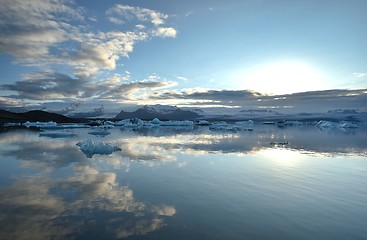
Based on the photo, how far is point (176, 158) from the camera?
15539 millimetres

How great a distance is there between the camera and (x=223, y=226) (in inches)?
227

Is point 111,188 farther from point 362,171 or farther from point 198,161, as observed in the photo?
point 362,171

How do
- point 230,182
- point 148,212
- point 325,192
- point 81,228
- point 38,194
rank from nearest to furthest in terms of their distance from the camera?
point 81,228 → point 148,212 → point 38,194 → point 325,192 → point 230,182

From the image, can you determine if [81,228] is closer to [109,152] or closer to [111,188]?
[111,188]

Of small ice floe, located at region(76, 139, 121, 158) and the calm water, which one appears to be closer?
the calm water

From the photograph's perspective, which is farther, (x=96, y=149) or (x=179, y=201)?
(x=96, y=149)

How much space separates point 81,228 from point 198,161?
949cm

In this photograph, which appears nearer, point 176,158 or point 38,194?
point 38,194

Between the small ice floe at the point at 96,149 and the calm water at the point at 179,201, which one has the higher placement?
the small ice floe at the point at 96,149

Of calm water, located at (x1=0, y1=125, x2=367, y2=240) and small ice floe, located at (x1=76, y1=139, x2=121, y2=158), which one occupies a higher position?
small ice floe, located at (x1=76, y1=139, x2=121, y2=158)

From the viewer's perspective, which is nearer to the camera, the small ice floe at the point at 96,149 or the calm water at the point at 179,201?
the calm water at the point at 179,201

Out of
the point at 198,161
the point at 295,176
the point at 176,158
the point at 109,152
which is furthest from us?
the point at 109,152

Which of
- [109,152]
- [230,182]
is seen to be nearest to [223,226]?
[230,182]

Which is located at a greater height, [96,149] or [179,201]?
[96,149]
